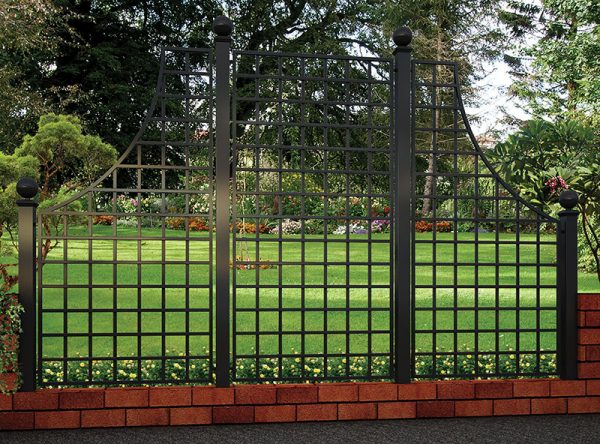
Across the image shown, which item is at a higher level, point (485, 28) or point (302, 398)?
point (485, 28)

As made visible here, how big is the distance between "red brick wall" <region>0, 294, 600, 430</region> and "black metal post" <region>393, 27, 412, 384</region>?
0.21 m

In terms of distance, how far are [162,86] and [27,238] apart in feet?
3.97

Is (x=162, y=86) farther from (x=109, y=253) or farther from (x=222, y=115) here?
(x=109, y=253)

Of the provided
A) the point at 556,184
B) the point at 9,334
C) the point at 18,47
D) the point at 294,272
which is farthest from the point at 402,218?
the point at 18,47

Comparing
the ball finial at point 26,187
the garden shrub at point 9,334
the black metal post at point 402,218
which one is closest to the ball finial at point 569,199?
the black metal post at point 402,218

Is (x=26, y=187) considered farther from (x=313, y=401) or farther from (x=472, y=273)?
(x=472, y=273)

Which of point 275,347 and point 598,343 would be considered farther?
point 275,347

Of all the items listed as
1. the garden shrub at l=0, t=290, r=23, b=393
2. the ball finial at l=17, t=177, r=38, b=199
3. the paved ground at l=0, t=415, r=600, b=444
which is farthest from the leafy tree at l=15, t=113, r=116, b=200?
the paved ground at l=0, t=415, r=600, b=444

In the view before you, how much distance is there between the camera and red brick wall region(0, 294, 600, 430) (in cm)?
380

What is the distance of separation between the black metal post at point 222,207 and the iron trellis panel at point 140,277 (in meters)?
0.05

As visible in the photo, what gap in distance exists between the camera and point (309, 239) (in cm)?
394

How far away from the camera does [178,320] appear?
7.46 m

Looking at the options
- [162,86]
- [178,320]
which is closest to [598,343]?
[162,86]

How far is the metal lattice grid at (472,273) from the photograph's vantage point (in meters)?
4.11
